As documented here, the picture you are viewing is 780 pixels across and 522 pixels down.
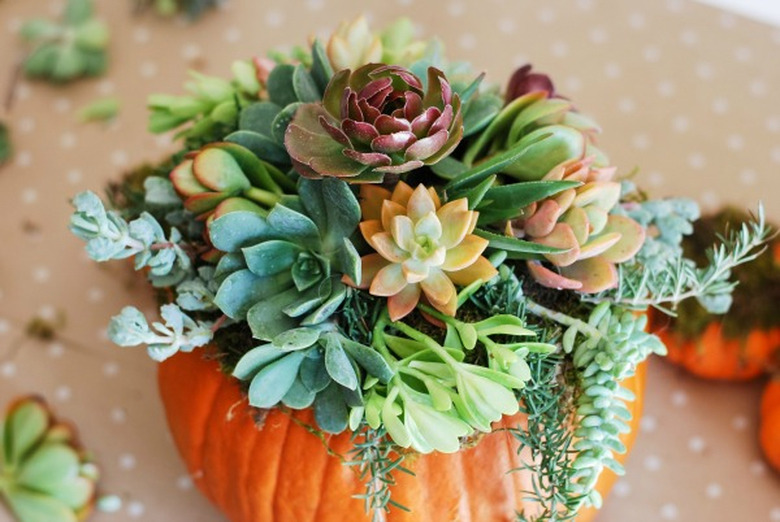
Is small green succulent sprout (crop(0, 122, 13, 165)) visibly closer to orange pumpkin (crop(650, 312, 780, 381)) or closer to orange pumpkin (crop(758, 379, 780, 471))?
orange pumpkin (crop(650, 312, 780, 381))

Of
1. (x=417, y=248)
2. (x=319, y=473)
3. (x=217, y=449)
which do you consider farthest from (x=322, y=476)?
(x=417, y=248)

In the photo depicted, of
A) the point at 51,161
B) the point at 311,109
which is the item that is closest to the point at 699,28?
the point at 311,109

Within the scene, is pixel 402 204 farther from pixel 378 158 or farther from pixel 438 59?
pixel 438 59

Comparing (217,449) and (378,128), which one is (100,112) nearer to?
(217,449)

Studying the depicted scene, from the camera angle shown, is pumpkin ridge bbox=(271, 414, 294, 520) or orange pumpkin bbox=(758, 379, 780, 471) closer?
pumpkin ridge bbox=(271, 414, 294, 520)

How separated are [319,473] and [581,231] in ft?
0.86

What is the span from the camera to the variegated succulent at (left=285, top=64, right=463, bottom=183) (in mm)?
520

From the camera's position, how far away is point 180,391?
0.72 meters

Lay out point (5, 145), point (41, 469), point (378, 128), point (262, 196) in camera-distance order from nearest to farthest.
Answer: point (378, 128) → point (262, 196) → point (41, 469) → point (5, 145)

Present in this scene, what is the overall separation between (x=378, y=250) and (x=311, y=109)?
0.11 meters

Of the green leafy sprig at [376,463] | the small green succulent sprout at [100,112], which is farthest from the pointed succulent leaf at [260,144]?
the small green succulent sprout at [100,112]

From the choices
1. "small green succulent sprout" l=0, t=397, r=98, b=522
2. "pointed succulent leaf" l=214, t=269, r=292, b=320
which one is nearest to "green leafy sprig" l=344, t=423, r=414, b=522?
"pointed succulent leaf" l=214, t=269, r=292, b=320

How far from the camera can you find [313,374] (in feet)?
1.95

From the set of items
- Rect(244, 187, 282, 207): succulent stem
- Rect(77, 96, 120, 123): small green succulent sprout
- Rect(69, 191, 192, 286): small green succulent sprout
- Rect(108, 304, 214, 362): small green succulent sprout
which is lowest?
Rect(77, 96, 120, 123): small green succulent sprout
